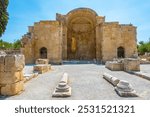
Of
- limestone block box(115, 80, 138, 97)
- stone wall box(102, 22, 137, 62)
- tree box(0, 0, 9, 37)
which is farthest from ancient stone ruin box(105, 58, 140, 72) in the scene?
tree box(0, 0, 9, 37)

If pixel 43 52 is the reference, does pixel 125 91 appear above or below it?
below

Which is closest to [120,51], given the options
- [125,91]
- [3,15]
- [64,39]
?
[64,39]

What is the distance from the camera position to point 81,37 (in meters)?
28.2

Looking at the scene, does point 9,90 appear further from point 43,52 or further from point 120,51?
point 120,51

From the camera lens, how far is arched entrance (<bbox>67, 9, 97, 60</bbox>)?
27.3 metres

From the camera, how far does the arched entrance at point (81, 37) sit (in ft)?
89.5

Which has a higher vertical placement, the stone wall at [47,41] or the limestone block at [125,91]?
the stone wall at [47,41]

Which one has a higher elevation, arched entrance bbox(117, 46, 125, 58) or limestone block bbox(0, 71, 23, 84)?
arched entrance bbox(117, 46, 125, 58)

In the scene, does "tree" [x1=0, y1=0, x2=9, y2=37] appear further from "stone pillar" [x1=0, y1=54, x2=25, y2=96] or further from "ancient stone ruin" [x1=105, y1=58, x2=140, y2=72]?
"stone pillar" [x1=0, y1=54, x2=25, y2=96]

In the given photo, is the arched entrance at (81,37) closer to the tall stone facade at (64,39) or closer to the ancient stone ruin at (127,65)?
the tall stone facade at (64,39)

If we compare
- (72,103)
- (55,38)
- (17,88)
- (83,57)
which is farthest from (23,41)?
(72,103)

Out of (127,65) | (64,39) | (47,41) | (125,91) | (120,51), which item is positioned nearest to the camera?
(125,91)

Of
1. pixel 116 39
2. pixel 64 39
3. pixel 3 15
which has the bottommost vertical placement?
pixel 116 39

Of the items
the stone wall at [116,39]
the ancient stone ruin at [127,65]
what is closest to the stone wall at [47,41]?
the stone wall at [116,39]
